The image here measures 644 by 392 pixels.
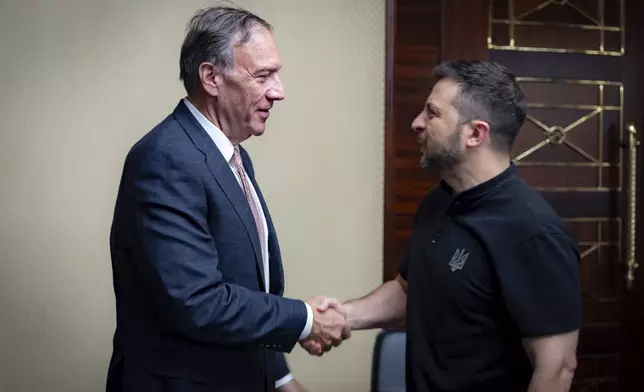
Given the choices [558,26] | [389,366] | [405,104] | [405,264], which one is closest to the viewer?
[405,264]

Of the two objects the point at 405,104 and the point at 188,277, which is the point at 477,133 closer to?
the point at 188,277

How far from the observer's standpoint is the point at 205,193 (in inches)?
54.1

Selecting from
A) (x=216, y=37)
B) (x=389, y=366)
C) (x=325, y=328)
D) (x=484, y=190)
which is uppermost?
(x=216, y=37)

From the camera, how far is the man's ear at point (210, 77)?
147cm

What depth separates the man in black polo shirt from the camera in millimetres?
1317

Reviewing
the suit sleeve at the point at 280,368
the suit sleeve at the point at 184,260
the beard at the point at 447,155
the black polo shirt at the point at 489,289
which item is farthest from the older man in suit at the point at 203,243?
the beard at the point at 447,155

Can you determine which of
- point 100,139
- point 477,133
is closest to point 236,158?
point 477,133

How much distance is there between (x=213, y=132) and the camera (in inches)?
59.1

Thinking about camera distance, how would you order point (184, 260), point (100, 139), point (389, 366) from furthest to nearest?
point (100, 139) < point (389, 366) < point (184, 260)

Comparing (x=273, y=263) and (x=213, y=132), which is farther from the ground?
(x=213, y=132)

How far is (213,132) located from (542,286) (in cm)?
79

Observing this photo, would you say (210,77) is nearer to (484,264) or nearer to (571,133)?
(484,264)

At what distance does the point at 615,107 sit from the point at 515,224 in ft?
5.38

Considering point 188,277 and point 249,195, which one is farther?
point 249,195
